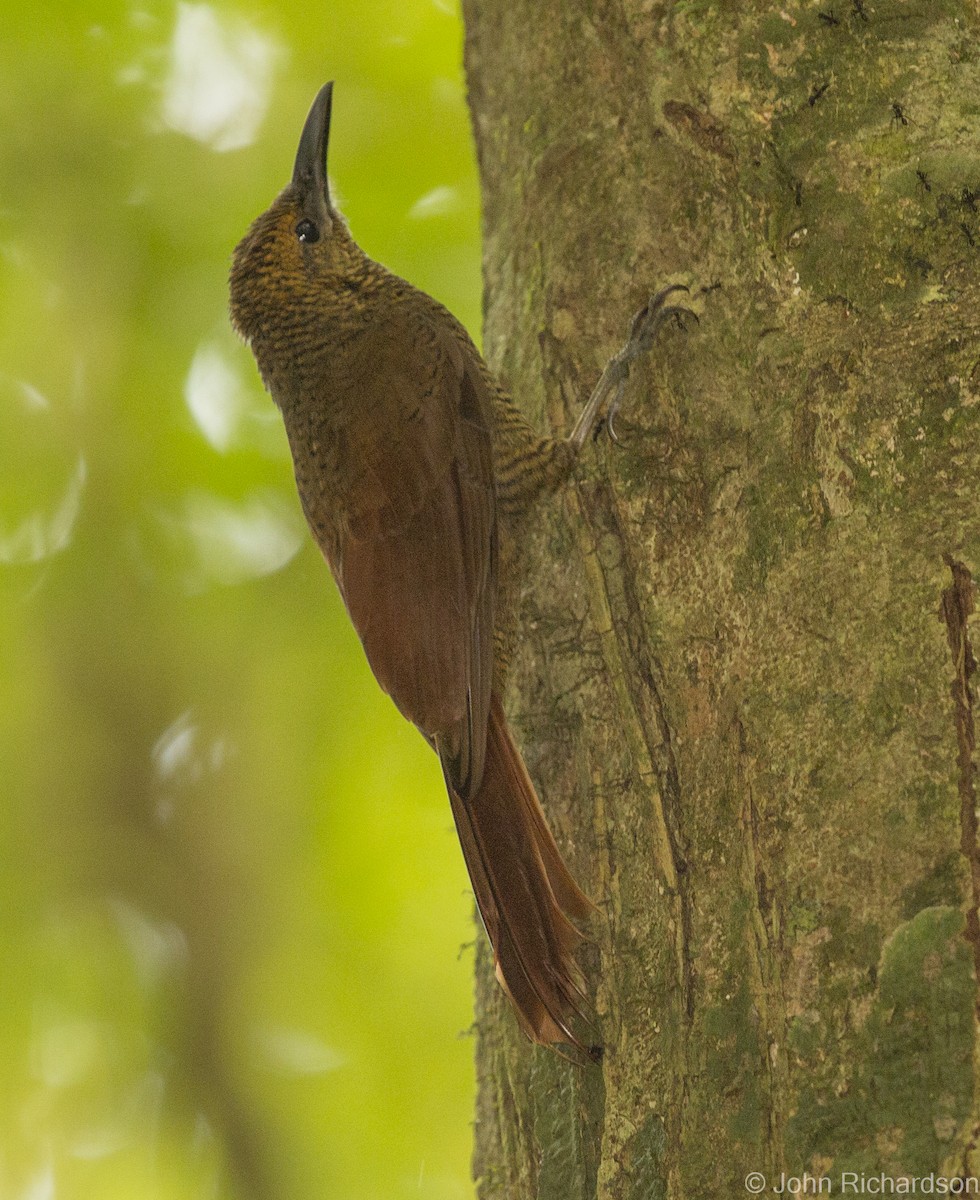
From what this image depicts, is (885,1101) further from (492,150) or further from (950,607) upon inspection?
(492,150)

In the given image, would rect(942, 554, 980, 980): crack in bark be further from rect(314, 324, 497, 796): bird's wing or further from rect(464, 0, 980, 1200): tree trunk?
rect(314, 324, 497, 796): bird's wing

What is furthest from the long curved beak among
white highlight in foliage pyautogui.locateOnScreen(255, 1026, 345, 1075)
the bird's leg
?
white highlight in foliage pyautogui.locateOnScreen(255, 1026, 345, 1075)

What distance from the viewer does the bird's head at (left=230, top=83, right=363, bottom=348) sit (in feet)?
10.9

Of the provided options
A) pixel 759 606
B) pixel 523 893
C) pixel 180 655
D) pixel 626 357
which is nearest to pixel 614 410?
pixel 626 357

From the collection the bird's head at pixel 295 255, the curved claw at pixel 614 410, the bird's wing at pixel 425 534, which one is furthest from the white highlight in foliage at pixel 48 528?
the curved claw at pixel 614 410

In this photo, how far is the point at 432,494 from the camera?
9.17 feet

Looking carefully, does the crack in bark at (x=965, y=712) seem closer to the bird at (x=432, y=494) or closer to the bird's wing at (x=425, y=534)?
the bird at (x=432, y=494)

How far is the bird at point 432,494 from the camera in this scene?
2.13 m

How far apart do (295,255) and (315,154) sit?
297mm

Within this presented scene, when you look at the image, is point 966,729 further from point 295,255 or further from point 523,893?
point 295,255

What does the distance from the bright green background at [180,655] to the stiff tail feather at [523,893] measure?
7.27 ft

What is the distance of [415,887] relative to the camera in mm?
4387

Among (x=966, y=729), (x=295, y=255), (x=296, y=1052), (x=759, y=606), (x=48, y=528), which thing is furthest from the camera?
(x=48, y=528)

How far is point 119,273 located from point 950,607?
12.1 feet
